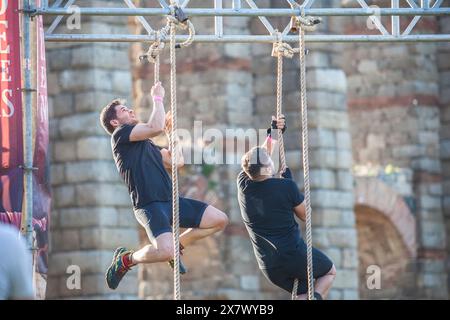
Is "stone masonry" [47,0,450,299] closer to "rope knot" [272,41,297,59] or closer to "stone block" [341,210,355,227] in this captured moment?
"stone block" [341,210,355,227]

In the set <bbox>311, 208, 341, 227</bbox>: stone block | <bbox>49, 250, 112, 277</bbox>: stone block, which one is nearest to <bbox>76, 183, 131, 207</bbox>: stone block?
<bbox>49, 250, 112, 277</bbox>: stone block

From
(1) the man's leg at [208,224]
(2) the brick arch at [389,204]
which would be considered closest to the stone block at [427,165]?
(2) the brick arch at [389,204]

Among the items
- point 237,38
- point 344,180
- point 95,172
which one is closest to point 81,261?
point 95,172

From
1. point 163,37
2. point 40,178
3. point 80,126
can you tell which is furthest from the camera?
point 80,126

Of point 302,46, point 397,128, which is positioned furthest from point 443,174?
point 302,46

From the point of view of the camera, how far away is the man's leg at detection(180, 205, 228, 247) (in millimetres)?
Result: 14633

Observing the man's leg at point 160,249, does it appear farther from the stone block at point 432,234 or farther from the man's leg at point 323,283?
the stone block at point 432,234

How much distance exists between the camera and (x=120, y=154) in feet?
47.6

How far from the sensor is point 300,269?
14.6 m

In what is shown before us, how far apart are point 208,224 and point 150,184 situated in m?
0.65

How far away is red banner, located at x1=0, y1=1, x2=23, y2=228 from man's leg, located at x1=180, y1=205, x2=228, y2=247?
1.72m

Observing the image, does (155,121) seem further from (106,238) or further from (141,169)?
(106,238)

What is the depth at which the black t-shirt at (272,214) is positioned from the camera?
1462cm
